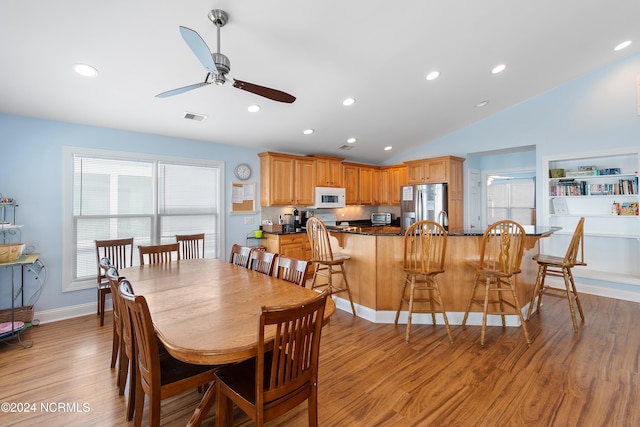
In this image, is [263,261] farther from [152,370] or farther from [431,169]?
[431,169]

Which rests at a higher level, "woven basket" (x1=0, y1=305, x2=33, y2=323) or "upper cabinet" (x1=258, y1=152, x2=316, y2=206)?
"upper cabinet" (x1=258, y1=152, x2=316, y2=206)

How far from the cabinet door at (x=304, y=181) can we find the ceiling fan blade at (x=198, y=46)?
→ 3.45 metres

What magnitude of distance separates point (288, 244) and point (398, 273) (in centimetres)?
227

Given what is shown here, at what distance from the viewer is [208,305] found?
1.71 meters

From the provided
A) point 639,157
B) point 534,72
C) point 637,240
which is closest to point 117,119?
point 534,72

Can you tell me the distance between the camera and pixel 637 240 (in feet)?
13.4

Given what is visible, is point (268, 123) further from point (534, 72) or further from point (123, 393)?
point (534, 72)

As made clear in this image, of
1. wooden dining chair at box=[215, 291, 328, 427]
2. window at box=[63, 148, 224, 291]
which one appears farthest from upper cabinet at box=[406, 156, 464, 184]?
wooden dining chair at box=[215, 291, 328, 427]

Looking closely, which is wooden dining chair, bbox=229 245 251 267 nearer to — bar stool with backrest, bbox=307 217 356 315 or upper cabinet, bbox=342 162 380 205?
bar stool with backrest, bbox=307 217 356 315

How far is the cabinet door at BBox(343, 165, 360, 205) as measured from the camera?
6.21m

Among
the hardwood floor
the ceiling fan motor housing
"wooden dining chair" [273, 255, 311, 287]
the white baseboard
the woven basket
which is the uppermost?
the ceiling fan motor housing

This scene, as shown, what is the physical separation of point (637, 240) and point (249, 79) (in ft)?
18.5

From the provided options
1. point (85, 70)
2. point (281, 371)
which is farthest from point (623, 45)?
point (85, 70)

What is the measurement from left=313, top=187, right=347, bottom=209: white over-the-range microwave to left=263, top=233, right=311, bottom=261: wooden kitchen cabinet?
764 millimetres
